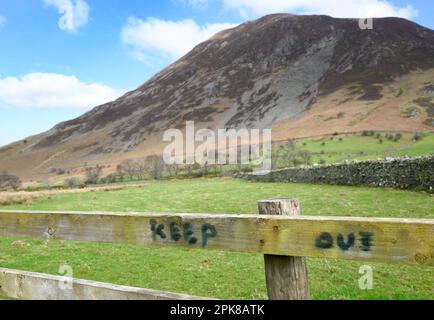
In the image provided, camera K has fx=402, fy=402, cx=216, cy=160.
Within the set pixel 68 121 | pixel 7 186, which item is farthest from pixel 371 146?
pixel 68 121

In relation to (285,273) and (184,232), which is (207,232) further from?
(285,273)

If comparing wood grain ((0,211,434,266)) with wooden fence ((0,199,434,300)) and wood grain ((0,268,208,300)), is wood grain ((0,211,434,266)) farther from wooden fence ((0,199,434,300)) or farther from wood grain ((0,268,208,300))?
wood grain ((0,268,208,300))

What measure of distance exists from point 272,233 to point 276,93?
401 ft

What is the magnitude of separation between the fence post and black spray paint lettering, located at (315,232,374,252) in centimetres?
33

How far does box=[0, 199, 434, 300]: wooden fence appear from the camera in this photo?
10.3ft

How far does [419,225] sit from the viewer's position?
9.98 ft

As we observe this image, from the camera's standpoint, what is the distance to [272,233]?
3465 millimetres

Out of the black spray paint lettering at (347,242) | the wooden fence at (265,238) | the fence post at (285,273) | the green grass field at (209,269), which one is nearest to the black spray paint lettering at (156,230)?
the wooden fence at (265,238)

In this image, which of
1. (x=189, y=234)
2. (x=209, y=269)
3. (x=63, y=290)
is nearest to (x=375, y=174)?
(x=209, y=269)

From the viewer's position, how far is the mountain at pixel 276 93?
312 ft

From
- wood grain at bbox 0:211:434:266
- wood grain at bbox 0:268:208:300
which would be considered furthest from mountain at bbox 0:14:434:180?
wood grain at bbox 0:268:208:300

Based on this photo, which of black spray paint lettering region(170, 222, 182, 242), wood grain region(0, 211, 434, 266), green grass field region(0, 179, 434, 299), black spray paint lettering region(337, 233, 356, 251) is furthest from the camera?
green grass field region(0, 179, 434, 299)

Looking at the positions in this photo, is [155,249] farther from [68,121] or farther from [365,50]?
[68,121]
